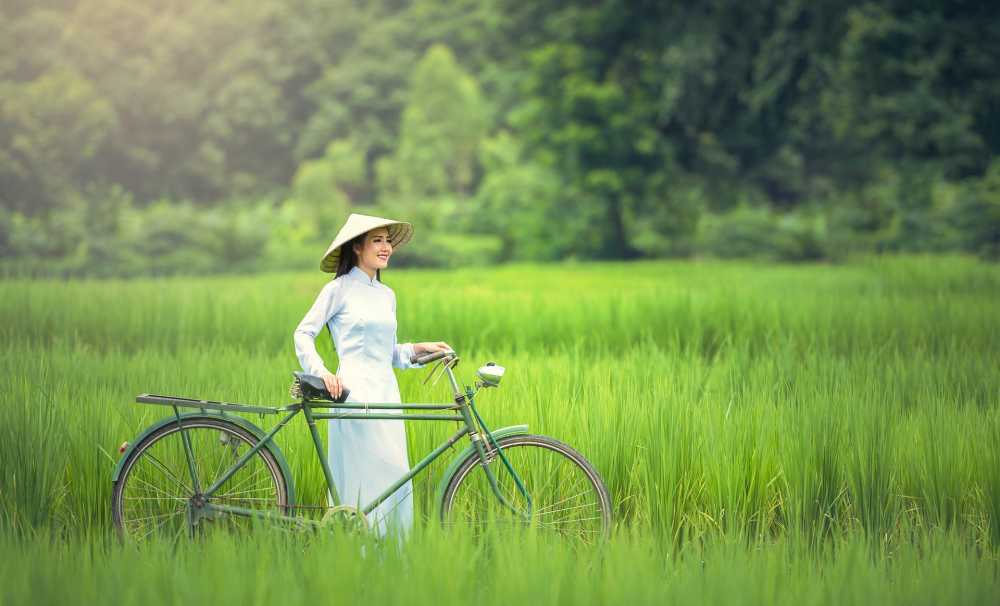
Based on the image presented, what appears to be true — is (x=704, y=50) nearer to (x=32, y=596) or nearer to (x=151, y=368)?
(x=151, y=368)

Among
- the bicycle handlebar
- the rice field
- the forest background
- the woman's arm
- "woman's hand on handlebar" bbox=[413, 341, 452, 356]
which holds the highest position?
the forest background

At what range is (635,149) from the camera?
28.3 meters

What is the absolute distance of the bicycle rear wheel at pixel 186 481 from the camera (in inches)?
139

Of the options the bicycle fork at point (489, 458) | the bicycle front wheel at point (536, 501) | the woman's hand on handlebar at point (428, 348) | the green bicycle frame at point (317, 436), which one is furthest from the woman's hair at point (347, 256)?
the bicycle front wheel at point (536, 501)

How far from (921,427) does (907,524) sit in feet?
2.90

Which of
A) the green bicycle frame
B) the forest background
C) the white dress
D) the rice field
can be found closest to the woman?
the white dress

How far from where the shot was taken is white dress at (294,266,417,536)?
370 centimetres

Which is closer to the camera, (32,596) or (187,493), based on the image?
(32,596)

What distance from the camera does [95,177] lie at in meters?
38.0

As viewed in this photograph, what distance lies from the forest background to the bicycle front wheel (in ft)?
46.6

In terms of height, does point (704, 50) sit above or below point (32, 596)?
above

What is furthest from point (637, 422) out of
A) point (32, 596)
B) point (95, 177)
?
point (95, 177)

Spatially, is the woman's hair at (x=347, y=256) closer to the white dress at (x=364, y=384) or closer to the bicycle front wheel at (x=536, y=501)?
the white dress at (x=364, y=384)

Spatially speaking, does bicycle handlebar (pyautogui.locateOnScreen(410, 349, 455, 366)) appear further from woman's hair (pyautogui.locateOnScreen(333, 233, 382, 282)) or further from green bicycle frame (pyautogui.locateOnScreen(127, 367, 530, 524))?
woman's hair (pyautogui.locateOnScreen(333, 233, 382, 282))
